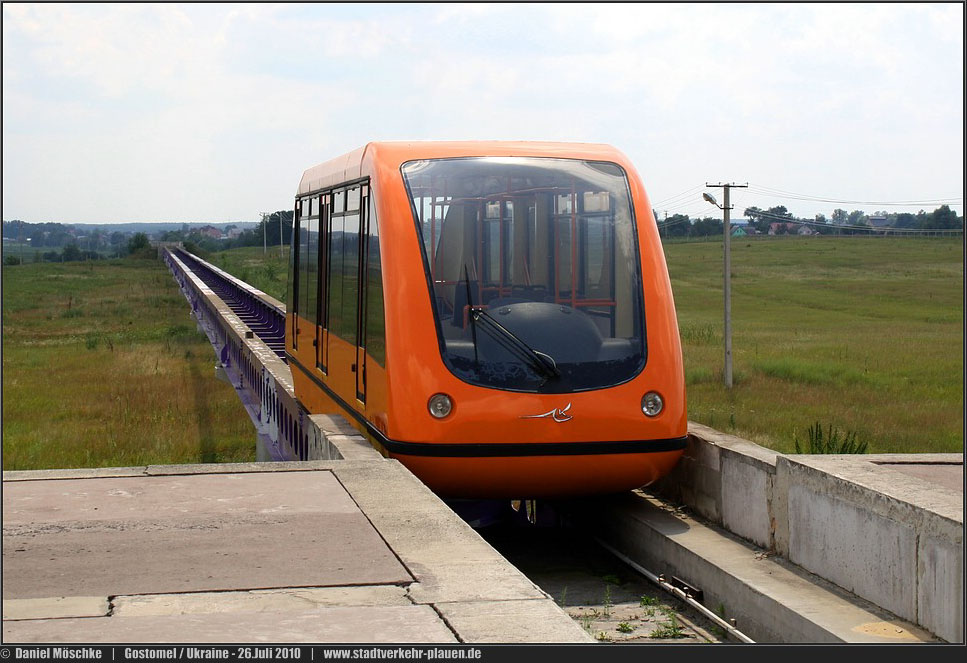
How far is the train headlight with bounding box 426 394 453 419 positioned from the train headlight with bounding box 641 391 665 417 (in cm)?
134

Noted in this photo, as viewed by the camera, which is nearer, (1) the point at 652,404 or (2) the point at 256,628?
(2) the point at 256,628

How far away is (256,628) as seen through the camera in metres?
4.99

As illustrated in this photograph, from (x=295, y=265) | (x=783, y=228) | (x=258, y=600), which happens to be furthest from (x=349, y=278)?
(x=783, y=228)

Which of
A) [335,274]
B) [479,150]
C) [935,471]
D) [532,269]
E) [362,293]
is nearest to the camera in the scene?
[935,471]

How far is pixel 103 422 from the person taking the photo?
22.3 meters

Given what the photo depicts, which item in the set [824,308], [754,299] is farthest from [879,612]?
[754,299]

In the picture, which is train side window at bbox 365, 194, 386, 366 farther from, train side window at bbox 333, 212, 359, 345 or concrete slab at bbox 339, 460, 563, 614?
concrete slab at bbox 339, 460, 563, 614

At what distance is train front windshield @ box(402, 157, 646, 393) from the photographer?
925 cm

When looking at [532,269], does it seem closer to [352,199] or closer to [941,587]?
[352,199]

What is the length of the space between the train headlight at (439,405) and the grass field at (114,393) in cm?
884

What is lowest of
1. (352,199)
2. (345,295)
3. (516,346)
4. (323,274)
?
(516,346)

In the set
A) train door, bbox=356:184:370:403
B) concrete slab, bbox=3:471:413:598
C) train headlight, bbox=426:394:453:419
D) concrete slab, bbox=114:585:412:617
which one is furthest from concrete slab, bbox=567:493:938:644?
concrete slab, bbox=114:585:412:617

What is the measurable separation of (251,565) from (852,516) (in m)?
3.33

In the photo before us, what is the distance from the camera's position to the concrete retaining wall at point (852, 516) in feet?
21.5
